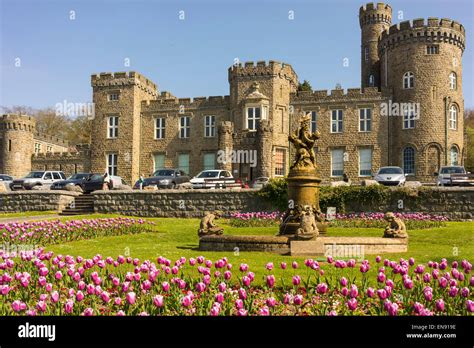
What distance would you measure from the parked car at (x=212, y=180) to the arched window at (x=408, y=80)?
17.9 m

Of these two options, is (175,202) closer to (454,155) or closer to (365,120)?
(365,120)

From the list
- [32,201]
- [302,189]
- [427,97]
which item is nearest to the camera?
[302,189]

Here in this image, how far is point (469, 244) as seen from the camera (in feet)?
48.0

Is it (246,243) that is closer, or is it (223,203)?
(246,243)

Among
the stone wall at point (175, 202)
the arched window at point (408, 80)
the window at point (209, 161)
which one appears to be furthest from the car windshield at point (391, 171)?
the window at point (209, 161)

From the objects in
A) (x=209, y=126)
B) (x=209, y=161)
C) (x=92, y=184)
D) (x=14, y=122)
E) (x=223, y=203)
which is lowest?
(x=223, y=203)

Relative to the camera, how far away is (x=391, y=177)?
105 feet

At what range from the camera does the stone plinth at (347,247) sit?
1188 centimetres

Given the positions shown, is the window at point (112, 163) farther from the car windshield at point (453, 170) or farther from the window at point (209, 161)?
the car windshield at point (453, 170)

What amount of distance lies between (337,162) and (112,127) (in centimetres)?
2142

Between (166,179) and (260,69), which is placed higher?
(260,69)

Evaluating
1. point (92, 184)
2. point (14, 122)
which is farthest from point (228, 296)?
point (14, 122)
